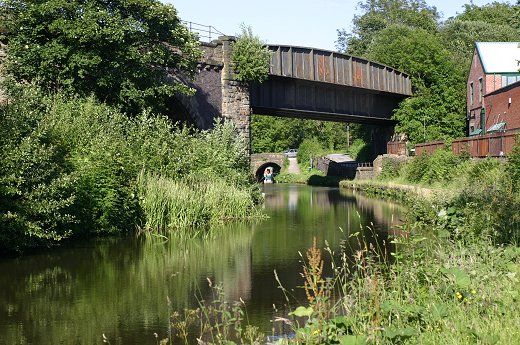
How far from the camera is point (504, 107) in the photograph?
131ft

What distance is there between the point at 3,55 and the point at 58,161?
838 cm

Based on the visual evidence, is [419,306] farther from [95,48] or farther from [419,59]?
[419,59]

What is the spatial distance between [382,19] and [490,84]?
39.2 m

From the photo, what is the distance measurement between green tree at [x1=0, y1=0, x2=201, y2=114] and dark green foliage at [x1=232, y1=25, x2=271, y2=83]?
5201 millimetres

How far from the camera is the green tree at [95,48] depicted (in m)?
23.4

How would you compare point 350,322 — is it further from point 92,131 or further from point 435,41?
point 435,41

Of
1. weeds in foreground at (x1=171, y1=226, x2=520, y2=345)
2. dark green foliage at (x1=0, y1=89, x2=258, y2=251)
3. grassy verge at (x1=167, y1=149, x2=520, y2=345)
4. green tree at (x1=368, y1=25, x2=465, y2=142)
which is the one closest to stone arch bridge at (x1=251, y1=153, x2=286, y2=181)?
green tree at (x1=368, y1=25, x2=465, y2=142)

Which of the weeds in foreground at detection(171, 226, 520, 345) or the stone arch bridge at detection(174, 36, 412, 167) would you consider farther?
the stone arch bridge at detection(174, 36, 412, 167)

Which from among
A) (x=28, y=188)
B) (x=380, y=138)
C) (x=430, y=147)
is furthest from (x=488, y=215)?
(x=380, y=138)

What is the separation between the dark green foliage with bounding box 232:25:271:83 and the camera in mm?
31172

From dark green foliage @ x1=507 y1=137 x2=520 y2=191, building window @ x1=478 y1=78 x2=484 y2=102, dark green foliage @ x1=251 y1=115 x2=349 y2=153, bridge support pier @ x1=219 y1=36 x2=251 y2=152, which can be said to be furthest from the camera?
dark green foliage @ x1=251 y1=115 x2=349 y2=153

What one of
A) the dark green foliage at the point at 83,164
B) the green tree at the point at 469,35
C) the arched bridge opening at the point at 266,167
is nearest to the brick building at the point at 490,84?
the green tree at the point at 469,35

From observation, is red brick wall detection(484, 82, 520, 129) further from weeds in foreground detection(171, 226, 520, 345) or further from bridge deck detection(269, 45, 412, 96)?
weeds in foreground detection(171, 226, 520, 345)

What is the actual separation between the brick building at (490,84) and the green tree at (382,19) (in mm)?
31923
